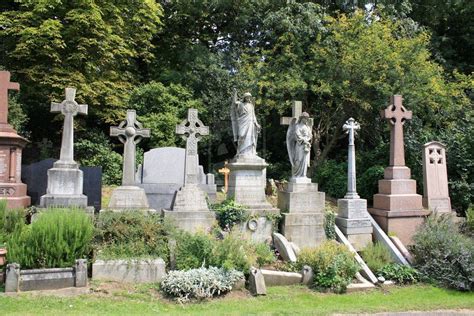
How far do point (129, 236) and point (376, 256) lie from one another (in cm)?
540

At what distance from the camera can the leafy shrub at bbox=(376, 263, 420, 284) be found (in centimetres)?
807

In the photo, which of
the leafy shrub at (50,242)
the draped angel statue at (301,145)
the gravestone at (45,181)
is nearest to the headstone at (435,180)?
the draped angel statue at (301,145)

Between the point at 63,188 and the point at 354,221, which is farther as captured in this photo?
the point at 354,221

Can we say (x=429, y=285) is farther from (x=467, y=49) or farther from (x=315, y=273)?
(x=467, y=49)

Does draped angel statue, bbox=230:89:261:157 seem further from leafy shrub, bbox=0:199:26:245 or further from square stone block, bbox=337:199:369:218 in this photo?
leafy shrub, bbox=0:199:26:245

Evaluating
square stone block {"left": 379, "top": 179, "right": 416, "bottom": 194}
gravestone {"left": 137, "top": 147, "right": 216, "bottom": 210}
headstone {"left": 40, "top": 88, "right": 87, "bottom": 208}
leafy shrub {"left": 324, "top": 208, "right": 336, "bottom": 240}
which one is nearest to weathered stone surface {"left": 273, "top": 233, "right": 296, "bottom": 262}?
leafy shrub {"left": 324, "top": 208, "right": 336, "bottom": 240}

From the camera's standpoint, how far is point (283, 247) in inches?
343

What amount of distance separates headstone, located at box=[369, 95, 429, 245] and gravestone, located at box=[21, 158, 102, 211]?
26.0ft

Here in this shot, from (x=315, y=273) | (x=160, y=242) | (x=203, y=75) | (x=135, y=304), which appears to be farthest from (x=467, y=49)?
(x=135, y=304)

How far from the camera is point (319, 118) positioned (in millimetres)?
19375

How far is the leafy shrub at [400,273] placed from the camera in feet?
26.5

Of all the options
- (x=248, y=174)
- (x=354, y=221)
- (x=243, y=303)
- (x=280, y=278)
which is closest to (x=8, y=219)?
(x=243, y=303)

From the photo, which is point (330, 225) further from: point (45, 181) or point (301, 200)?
point (45, 181)

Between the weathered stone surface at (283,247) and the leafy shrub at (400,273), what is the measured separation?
74.0 inches
